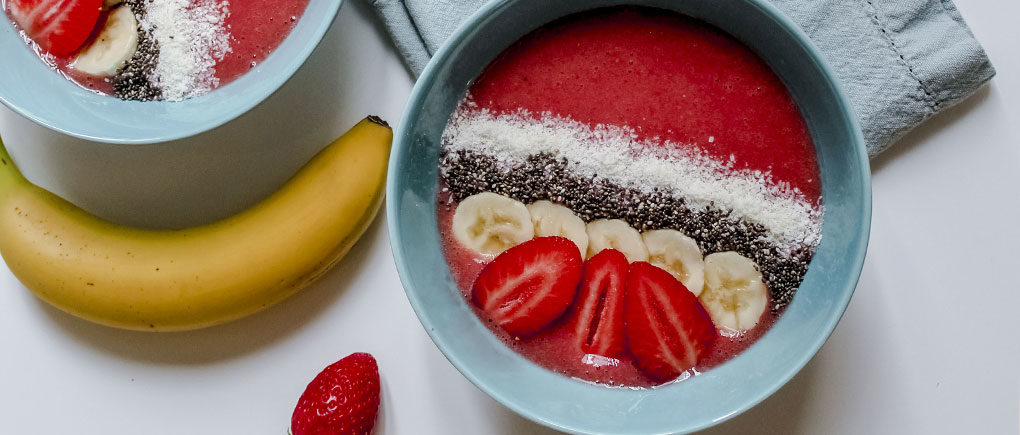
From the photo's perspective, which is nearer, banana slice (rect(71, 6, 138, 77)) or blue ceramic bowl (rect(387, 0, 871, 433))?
blue ceramic bowl (rect(387, 0, 871, 433))

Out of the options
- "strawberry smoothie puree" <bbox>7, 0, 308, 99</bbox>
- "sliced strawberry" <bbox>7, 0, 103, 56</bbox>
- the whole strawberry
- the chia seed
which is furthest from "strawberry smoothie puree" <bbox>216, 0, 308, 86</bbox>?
the whole strawberry

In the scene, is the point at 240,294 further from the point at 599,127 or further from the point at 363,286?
the point at 599,127

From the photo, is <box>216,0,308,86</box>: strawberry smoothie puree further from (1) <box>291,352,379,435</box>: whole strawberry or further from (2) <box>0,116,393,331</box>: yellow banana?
(1) <box>291,352,379,435</box>: whole strawberry

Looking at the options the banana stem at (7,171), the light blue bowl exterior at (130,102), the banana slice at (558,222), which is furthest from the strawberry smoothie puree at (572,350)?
the banana stem at (7,171)

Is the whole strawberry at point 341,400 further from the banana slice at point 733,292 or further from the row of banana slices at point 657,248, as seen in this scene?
the banana slice at point 733,292

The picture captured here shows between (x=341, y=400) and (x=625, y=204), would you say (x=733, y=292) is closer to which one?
(x=625, y=204)

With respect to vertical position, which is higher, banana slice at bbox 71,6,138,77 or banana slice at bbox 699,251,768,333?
banana slice at bbox 71,6,138,77

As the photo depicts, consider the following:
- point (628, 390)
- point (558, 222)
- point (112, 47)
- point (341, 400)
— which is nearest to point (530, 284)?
point (558, 222)
